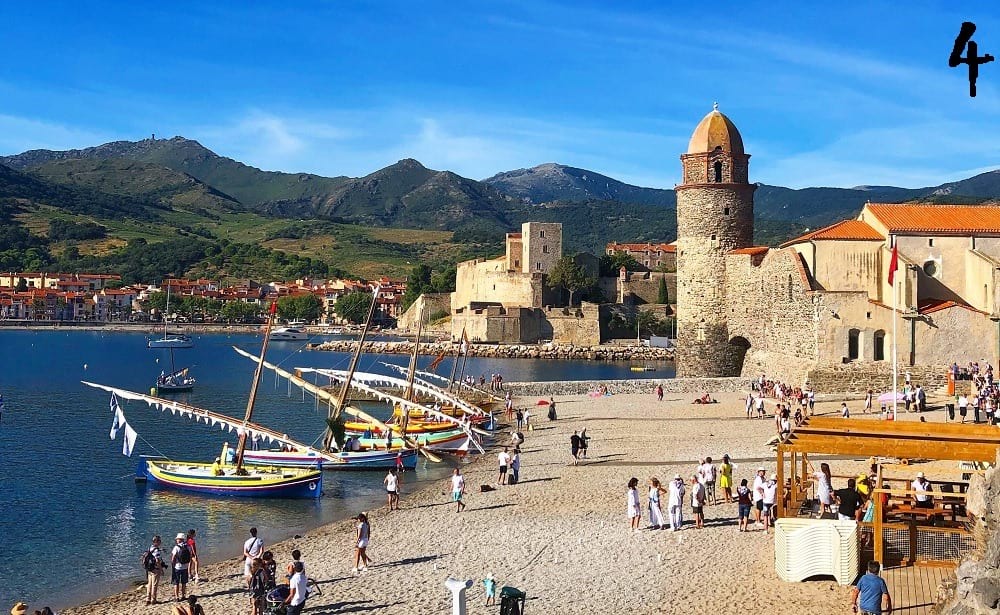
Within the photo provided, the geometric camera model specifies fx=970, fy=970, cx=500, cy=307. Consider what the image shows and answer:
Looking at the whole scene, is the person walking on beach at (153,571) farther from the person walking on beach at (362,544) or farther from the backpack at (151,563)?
the person walking on beach at (362,544)

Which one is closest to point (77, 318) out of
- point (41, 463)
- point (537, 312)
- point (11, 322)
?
point (11, 322)

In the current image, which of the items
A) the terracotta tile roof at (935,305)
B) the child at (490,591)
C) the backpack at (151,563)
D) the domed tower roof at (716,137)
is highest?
the domed tower roof at (716,137)

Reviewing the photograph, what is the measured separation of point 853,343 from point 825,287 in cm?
274

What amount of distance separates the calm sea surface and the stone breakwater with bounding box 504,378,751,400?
6872mm

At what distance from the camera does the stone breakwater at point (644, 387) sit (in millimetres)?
37500

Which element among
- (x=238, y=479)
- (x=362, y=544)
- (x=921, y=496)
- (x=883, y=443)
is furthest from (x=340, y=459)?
(x=921, y=496)

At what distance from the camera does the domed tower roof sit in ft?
125

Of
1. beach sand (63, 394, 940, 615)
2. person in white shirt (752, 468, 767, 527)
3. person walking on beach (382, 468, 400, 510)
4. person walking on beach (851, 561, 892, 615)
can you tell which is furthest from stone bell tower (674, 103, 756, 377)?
person walking on beach (851, 561, 892, 615)

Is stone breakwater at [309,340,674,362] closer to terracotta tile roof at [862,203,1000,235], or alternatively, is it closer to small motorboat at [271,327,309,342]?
small motorboat at [271,327,309,342]

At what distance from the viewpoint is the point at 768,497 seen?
15.5 meters

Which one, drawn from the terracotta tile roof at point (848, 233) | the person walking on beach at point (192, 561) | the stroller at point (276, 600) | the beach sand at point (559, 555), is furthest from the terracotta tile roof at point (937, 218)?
the stroller at point (276, 600)

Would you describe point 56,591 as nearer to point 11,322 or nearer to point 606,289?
point 606,289

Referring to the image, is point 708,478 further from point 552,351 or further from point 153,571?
point 552,351

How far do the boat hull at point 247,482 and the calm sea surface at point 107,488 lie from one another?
0.28 m
